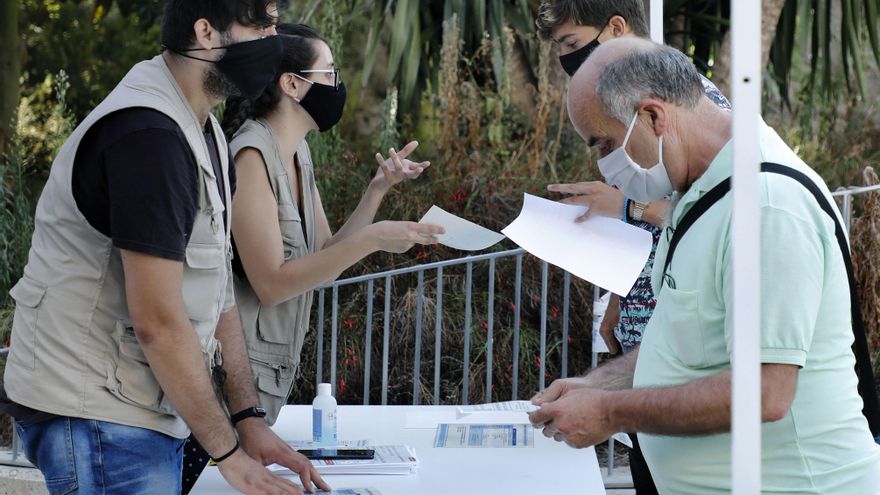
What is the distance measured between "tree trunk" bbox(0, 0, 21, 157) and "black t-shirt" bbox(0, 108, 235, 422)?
8.39 meters

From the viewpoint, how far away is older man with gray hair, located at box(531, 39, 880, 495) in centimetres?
192

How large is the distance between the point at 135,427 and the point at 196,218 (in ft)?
1.57

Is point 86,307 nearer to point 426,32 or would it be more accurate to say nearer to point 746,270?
point 746,270

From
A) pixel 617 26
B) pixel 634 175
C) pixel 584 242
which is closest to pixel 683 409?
pixel 634 175

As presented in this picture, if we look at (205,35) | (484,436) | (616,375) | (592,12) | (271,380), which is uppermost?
(205,35)

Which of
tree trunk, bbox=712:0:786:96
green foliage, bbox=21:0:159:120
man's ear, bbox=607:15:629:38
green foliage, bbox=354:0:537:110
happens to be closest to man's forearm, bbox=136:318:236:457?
man's ear, bbox=607:15:629:38

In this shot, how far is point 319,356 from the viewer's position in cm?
509

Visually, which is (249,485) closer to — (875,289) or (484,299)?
(484,299)

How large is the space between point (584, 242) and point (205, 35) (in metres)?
1.23

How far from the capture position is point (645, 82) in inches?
86.9

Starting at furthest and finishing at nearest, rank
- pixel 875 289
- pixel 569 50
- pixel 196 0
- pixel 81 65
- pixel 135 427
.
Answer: pixel 81 65 < pixel 875 289 < pixel 569 50 < pixel 196 0 < pixel 135 427

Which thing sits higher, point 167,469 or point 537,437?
Result: point 167,469

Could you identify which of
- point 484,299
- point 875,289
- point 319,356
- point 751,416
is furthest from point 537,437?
point 875,289

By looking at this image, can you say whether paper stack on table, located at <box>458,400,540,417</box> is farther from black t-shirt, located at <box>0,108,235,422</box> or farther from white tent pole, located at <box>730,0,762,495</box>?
white tent pole, located at <box>730,0,762,495</box>
